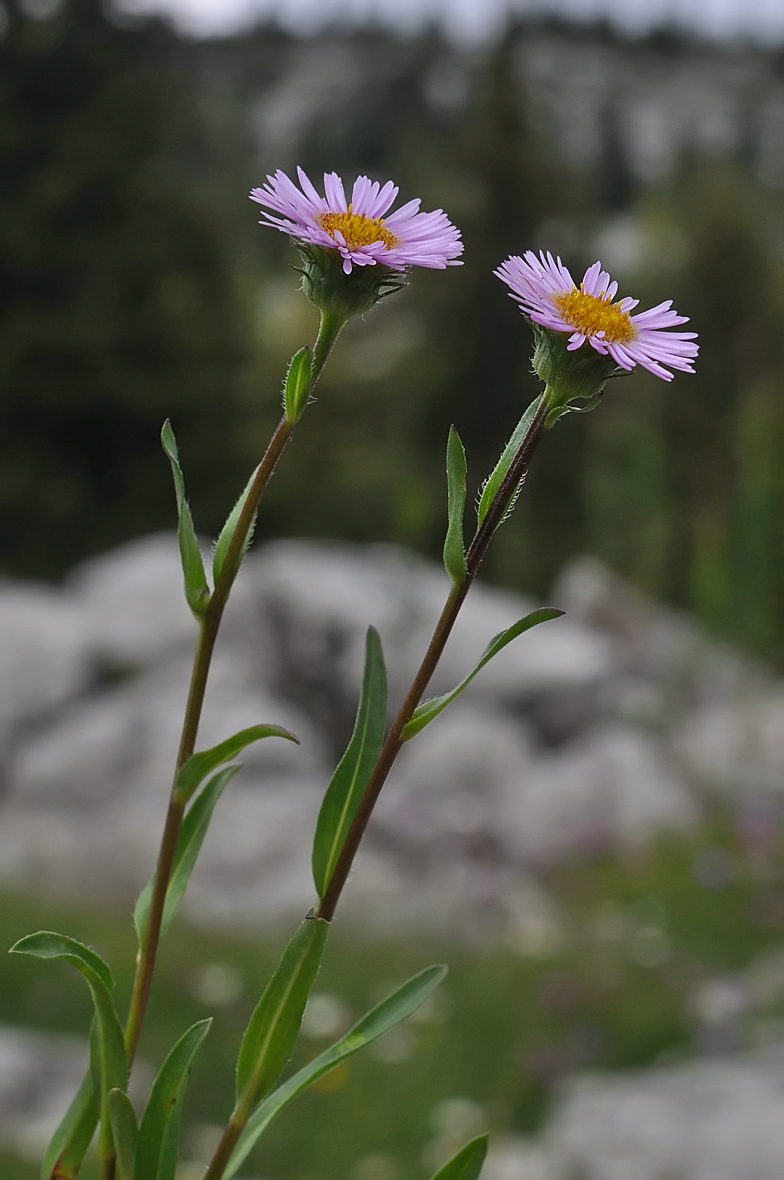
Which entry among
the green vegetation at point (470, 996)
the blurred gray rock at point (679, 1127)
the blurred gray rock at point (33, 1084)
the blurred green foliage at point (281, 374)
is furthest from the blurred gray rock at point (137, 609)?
the blurred gray rock at point (679, 1127)

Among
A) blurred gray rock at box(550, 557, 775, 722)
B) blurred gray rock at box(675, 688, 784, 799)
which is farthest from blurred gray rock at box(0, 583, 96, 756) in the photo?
blurred gray rock at box(675, 688, 784, 799)

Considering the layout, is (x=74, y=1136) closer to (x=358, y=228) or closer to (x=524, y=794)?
(x=358, y=228)

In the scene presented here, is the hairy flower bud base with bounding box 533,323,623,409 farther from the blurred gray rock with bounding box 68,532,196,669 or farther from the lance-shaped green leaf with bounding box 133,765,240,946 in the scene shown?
the blurred gray rock with bounding box 68,532,196,669

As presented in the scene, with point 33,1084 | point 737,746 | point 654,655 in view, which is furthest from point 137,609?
point 33,1084

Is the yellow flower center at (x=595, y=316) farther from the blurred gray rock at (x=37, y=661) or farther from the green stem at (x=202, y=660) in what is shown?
the blurred gray rock at (x=37, y=661)

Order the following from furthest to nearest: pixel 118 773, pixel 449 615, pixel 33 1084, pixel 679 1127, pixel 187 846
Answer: pixel 118 773
pixel 33 1084
pixel 679 1127
pixel 187 846
pixel 449 615

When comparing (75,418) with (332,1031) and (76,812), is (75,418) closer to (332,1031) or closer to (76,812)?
(76,812)
